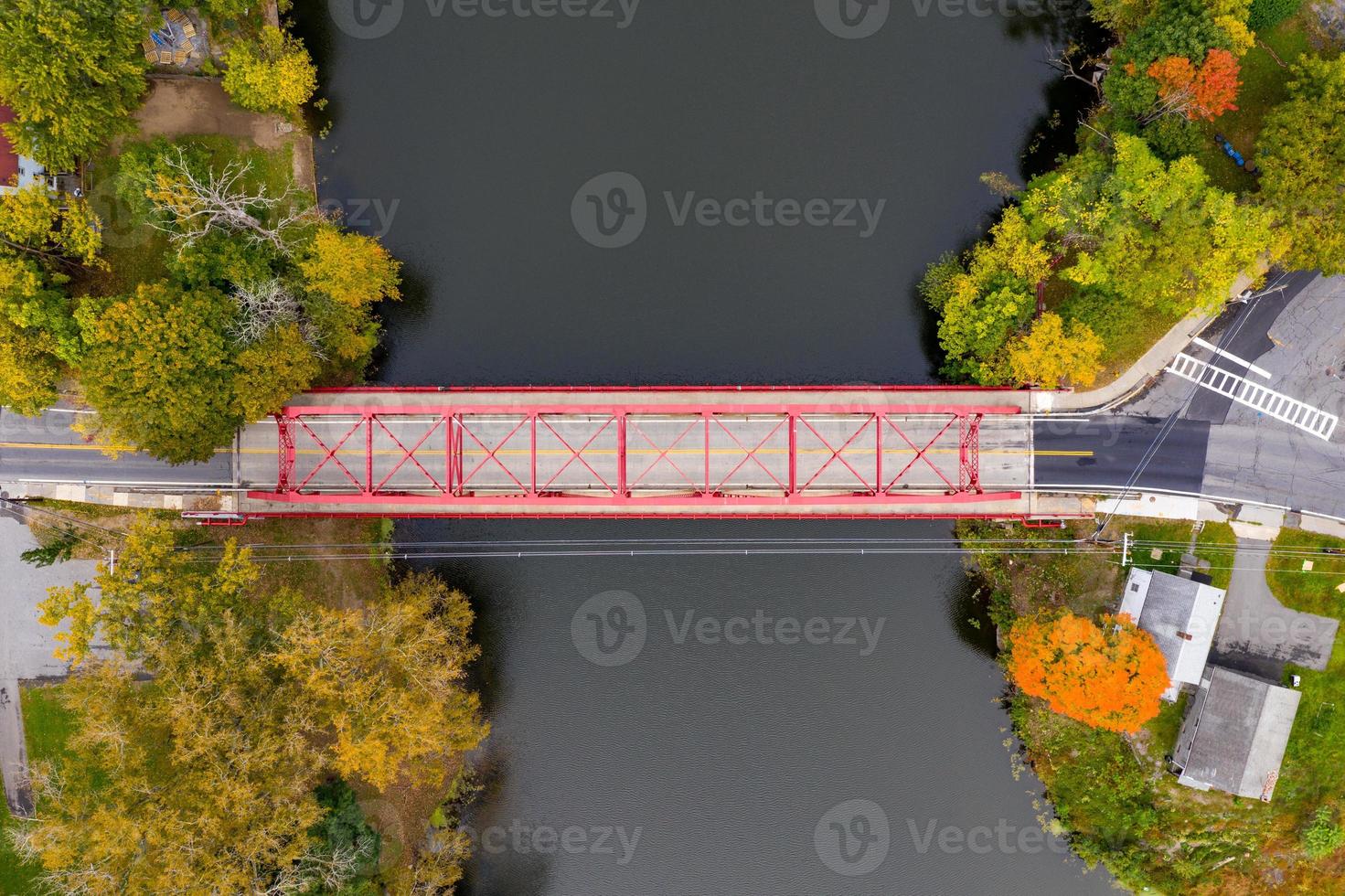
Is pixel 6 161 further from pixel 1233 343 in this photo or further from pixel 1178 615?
pixel 1233 343

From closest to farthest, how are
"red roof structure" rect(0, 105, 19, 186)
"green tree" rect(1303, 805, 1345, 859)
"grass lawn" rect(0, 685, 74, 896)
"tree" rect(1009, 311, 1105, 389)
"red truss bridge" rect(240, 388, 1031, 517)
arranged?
1. "tree" rect(1009, 311, 1105, 389)
2. "red roof structure" rect(0, 105, 19, 186)
3. "red truss bridge" rect(240, 388, 1031, 517)
4. "green tree" rect(1303, 805, 1345, 859)
5. "grass lawn" rect(0, 685, 74, 896)

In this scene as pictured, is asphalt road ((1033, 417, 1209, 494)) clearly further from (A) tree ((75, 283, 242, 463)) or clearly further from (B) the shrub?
(A) tree ((75, 283, 242, 463))

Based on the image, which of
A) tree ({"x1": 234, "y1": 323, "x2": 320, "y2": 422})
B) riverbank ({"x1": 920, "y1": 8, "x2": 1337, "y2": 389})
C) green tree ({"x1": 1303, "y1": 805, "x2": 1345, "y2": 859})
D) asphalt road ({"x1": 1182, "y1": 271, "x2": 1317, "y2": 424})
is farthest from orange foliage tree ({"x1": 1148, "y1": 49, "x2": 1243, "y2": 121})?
tree ({"x1": 234, "y1": 323, "x2": 320, "y2": 422})

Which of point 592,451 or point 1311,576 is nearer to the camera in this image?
point 592,451

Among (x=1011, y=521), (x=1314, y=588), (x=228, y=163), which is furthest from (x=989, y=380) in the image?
(x=228, y=163)

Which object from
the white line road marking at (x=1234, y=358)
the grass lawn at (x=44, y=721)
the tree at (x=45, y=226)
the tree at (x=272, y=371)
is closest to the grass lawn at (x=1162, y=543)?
the white line road marking at (x=1234, y=358)

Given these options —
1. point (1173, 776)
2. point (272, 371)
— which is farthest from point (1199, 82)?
point (272, 371)
